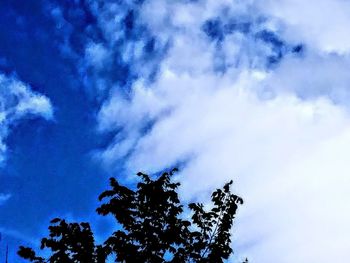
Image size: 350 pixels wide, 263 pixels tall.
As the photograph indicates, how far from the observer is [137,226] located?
11289 mm

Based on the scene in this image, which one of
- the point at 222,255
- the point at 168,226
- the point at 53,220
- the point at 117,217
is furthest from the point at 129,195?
the point at 222,255

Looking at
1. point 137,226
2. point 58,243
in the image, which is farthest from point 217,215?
point 58,243

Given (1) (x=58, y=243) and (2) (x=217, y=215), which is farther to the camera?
(2) (x=217, y=215)

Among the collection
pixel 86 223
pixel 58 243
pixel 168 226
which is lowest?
pixel 58 243

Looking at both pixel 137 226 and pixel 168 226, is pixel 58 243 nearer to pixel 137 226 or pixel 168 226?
pixel 137 226

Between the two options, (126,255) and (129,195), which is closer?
(126,255)

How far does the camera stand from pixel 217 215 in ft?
39.0

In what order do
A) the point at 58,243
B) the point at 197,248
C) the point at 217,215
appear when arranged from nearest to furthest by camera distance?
1. the point at 58,243
2. the point at 197,248
3. the point at 217,215

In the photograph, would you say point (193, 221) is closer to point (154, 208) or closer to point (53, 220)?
point (154, 208)

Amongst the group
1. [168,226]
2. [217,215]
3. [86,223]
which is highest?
[217,215]

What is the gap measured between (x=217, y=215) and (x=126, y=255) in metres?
3.15

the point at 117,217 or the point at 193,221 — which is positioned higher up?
the point at 193,221

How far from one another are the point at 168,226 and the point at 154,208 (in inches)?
27.2

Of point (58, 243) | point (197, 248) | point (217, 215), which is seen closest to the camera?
point (58, 243)
